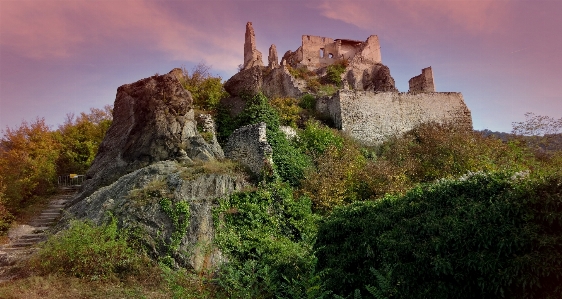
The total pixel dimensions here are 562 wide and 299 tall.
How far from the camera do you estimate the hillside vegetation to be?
18.0 feet

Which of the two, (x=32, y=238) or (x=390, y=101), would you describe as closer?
(x=32, y=238)

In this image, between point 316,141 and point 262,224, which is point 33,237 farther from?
point 316,141

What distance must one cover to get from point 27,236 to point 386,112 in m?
18.8

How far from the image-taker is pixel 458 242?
19.7 ft

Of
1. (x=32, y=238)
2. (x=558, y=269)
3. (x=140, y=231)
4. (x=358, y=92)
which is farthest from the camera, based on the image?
(x=358, y=92)

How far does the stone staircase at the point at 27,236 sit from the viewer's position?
37.3 feet

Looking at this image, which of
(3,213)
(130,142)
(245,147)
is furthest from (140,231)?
(3,213)

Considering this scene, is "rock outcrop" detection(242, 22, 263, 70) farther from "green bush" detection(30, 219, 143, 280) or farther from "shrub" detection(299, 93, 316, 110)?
"green bush" detection(30, 219, 143, 280)

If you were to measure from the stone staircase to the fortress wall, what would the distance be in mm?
15061

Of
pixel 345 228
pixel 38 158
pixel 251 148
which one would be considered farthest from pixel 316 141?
pixel 38 158

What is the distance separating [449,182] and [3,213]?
16600 millimetres

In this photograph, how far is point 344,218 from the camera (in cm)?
823

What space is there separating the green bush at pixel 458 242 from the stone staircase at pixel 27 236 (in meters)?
9.82

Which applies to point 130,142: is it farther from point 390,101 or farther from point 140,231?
point 390,101
